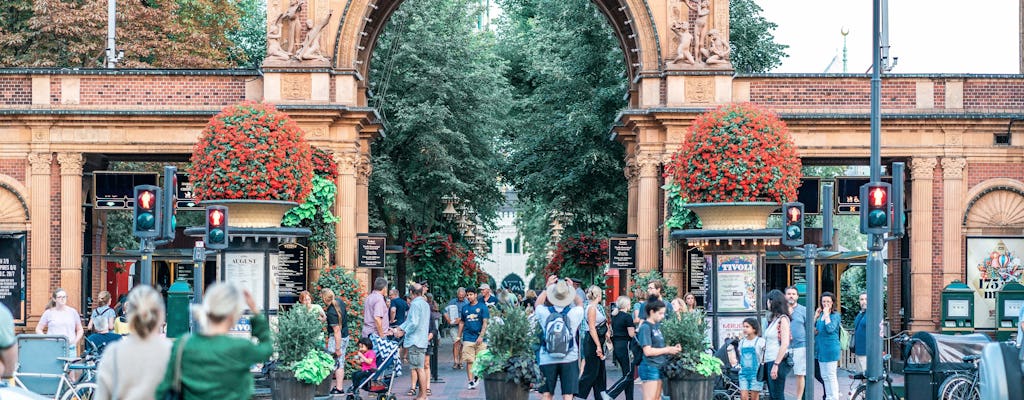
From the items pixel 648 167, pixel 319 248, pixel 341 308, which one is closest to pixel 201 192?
pixel 341 308

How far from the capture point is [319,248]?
28.7m

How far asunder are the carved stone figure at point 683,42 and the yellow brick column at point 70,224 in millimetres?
12388

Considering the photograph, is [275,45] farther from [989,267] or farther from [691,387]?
[989,267]

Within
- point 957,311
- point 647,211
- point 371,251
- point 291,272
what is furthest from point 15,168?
point 957,311

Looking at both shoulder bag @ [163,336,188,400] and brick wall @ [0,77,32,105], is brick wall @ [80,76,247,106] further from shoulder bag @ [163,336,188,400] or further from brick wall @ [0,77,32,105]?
Result: shoulder bag @ [163,336,188,400]

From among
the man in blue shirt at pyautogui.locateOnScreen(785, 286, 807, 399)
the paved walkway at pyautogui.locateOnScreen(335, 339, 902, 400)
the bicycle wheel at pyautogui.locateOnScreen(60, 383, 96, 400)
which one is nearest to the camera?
the bicycle wheel at pyautogui.locateOnScreen(60, 383, 96, 400)

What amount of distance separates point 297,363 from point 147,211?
2851 mm

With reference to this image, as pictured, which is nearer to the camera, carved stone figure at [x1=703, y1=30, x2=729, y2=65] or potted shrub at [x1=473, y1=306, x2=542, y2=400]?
potted shrub at [x1=473, y1=306, x2=542, y2=400]

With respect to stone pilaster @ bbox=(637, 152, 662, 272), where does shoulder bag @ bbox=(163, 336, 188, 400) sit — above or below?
below

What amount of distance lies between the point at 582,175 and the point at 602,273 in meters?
2.67

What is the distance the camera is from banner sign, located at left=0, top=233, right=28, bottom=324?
29438mm

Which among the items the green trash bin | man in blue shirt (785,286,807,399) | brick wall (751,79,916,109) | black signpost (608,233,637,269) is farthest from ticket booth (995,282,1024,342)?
the green trash bin

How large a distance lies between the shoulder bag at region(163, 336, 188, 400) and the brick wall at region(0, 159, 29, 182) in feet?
73.7

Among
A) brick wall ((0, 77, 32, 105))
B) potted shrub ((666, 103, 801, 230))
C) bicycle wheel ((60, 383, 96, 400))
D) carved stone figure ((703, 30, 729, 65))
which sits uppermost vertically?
carved stone figure ((703, 30, 729, 65))
